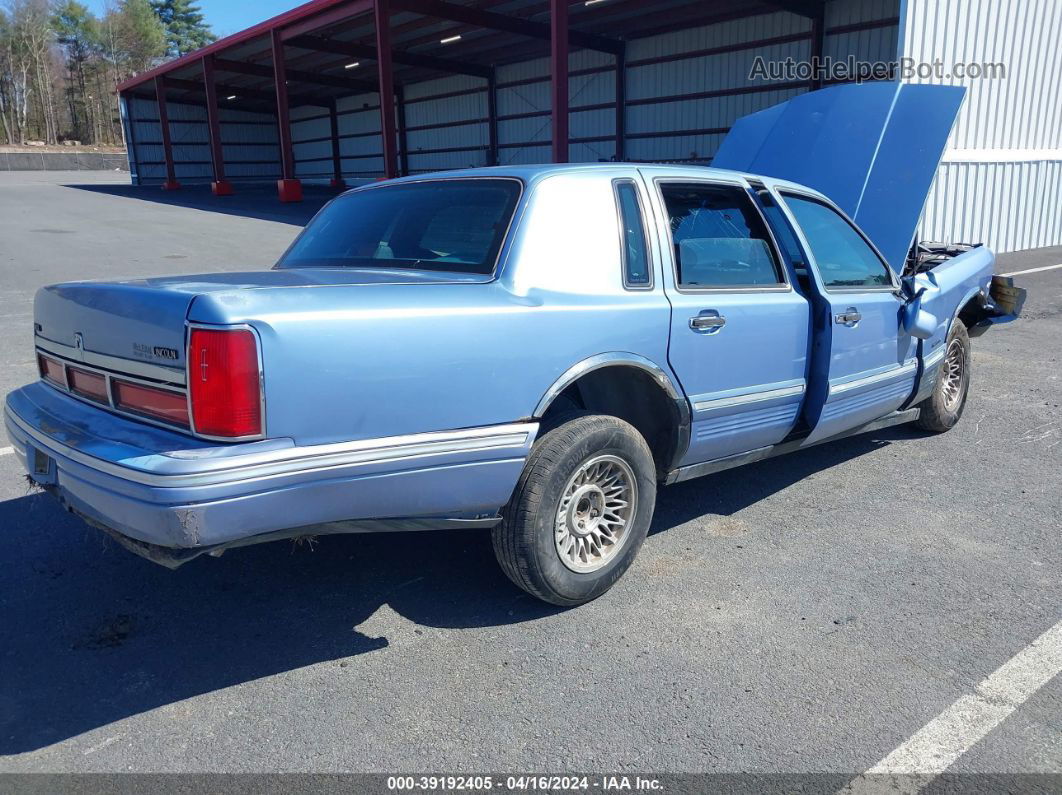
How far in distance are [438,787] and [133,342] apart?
5.44ft

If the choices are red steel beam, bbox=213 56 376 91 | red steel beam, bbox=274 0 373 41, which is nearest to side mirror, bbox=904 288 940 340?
red steel beam, bbox=274 0 373 41

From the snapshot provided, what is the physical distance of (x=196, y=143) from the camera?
38531 mm

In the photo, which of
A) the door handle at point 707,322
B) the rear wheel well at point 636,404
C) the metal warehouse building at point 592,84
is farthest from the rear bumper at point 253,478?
the metal warehouse building at point 592,84

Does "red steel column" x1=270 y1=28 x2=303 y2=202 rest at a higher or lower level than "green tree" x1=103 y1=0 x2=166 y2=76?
lower

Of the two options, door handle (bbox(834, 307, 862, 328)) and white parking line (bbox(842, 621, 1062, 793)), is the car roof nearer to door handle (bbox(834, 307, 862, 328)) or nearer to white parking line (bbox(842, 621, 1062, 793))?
door handle (bbox(834, 307, 862, 328))

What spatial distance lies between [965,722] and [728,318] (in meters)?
1.74

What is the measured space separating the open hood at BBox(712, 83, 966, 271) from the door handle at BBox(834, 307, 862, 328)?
1.20 meters

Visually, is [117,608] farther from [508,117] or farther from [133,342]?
[508,117]

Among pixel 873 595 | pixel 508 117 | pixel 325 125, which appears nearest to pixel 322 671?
pixel 873 595

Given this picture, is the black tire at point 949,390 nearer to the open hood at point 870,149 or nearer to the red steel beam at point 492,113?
the open hood at point 870,149

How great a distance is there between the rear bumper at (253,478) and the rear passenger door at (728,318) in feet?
3.10

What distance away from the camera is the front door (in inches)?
157

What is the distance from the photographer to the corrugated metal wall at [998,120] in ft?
47.0

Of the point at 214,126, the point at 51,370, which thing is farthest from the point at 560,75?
the point at 214,126
